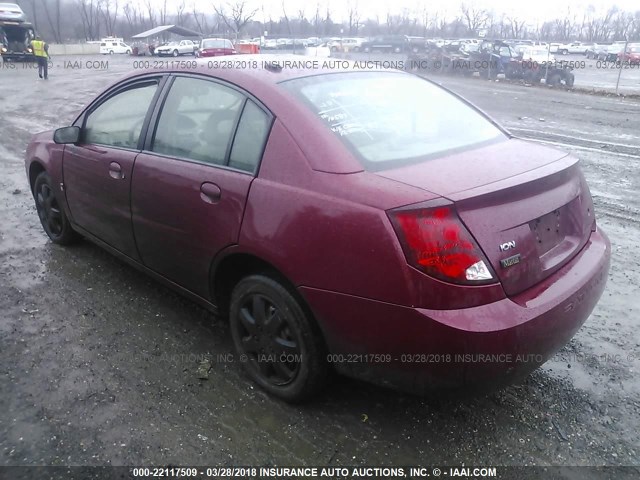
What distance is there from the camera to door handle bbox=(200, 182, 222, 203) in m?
2.84

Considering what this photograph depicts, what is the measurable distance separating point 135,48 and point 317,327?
5263cm

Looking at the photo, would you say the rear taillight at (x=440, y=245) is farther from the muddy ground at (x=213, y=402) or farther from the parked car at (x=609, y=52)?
the parked car at (x=609, y=52)

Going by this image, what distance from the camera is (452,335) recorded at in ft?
7.00

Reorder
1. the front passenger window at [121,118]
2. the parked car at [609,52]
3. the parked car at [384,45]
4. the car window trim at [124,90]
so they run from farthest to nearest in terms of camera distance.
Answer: the parked car at [384,45] < the parked car at [609,52] < the front passenger window at [121,118] < the car window trim at [124,90]

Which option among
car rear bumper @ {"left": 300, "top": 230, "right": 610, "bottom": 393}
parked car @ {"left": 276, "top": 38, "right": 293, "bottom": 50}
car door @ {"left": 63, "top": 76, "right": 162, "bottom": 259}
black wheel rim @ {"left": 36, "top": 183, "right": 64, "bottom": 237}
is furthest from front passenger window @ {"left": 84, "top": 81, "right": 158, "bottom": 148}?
parked car @ {"left": 276, "top": 38, "right": 293, "bottom": 50}

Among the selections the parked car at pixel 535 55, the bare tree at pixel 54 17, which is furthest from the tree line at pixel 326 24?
the parked car at pixel 535 55

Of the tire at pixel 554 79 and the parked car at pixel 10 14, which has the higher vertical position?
the parked car at pixel 10 14

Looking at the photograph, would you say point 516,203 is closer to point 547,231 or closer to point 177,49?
point 547,231

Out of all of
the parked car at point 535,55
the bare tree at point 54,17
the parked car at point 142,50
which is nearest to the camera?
the parked car at point 535,55

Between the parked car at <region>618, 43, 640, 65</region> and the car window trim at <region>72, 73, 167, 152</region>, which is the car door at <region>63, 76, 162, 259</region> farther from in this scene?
the parked car at <region>618, 43, 640, 65</region>

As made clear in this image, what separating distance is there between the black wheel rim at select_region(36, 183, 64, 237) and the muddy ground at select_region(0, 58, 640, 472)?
524 millimetres

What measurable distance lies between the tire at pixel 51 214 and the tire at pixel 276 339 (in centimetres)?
245

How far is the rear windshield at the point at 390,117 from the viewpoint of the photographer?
8.77ft

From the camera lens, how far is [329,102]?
286 centimetres
